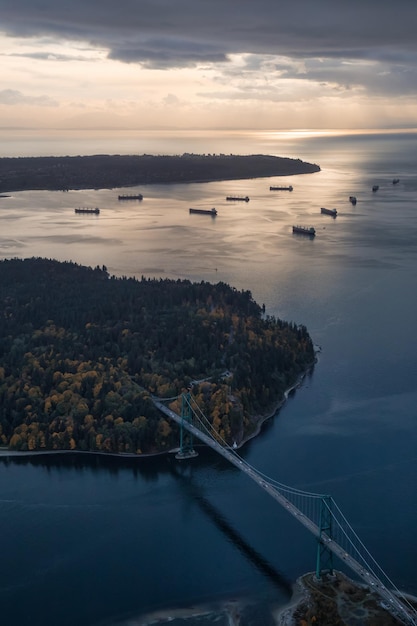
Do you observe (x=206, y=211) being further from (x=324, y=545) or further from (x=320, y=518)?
(x=324, y=545)

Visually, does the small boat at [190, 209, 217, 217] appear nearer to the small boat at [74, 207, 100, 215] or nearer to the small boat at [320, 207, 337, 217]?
the small boat at [74, 207, 100, 215]

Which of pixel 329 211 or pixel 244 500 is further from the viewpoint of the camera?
pixel 329 211

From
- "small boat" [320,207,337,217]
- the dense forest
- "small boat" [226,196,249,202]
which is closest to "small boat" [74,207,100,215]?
"small boat" [226,196,249,202]

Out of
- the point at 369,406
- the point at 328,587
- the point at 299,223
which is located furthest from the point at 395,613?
the point at 299,223

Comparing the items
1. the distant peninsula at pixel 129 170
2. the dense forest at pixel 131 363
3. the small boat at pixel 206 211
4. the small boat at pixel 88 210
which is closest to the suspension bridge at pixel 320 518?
the dense forest at pixel 131 363

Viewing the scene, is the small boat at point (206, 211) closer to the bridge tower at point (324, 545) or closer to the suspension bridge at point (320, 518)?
the suspension bridge at point (320, 518)

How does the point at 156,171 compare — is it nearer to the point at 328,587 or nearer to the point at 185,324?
the point at 185,324

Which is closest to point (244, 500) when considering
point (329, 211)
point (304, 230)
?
point (304, 230)
